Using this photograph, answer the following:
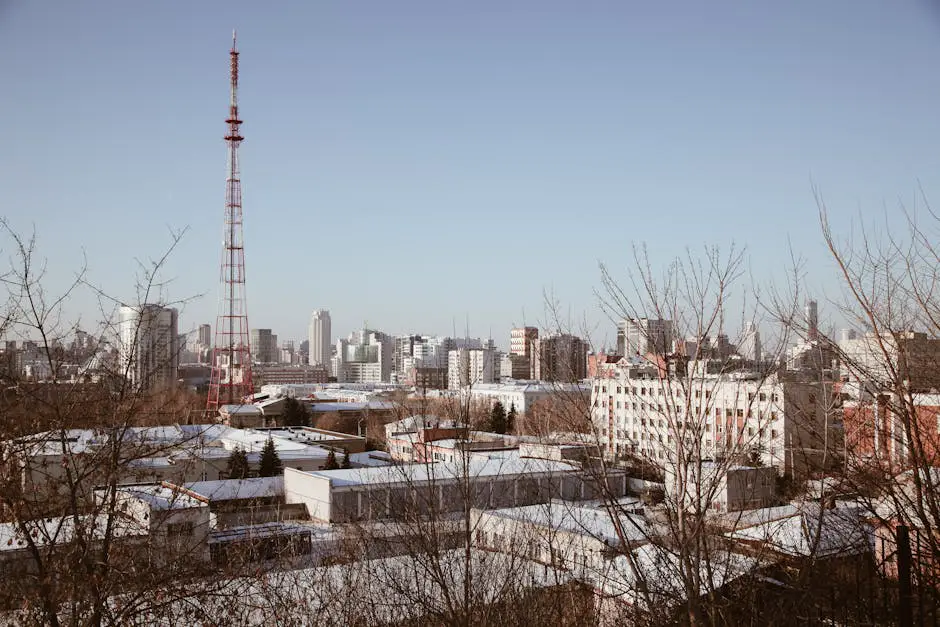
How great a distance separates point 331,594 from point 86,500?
1.05m

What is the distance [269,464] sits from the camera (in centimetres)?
1364

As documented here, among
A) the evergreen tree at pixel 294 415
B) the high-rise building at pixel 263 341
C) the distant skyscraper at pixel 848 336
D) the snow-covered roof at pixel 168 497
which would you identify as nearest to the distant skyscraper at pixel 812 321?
the distant skyscraper at pixel 848 336

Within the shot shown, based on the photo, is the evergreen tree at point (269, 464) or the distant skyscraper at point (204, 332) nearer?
the distant skyscraper at point (204, 332)

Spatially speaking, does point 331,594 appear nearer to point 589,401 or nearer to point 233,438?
point 589,401

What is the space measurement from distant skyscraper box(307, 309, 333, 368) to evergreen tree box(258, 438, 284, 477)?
77.5 m

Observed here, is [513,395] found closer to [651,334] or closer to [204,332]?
[204,332]

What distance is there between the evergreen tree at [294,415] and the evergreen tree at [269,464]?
10.1m

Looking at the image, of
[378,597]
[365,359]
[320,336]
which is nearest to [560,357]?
[378,597]

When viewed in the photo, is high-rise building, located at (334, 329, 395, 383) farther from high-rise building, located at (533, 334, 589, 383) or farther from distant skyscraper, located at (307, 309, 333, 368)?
high-rise building, located at (533, 334, 589, 383)

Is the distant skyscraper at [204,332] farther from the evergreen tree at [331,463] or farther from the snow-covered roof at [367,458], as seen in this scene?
the snow-covered roof at [367,458]

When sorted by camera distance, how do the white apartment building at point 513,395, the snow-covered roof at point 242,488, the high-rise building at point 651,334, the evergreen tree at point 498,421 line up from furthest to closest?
1. the white apartment building at point 513,395
2. the evergreen tree at point 498,421
3. the snow-covered roof at point 242,488
4. the high-rise building at point 651,334

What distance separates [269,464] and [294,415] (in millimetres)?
10687

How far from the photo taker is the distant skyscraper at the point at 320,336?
3585 inches

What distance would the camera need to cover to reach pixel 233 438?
1758 centimetres
